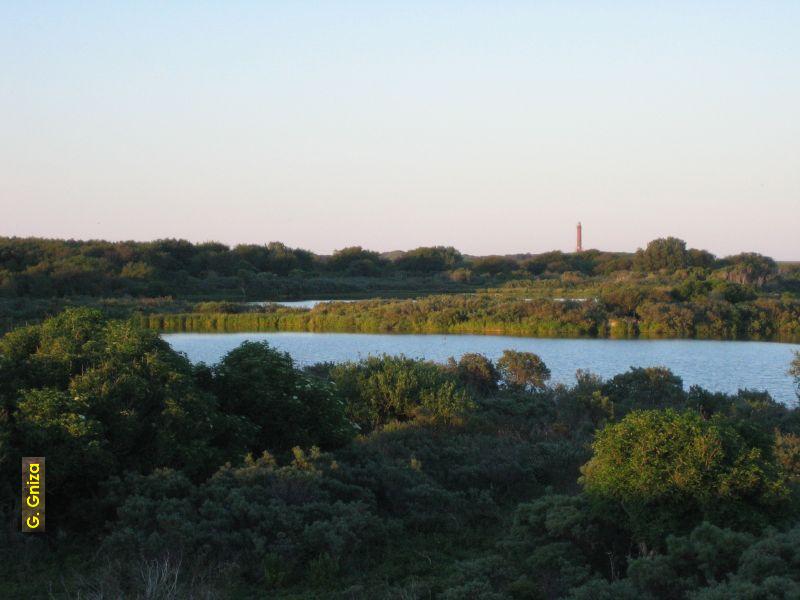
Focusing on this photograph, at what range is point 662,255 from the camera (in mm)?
84000

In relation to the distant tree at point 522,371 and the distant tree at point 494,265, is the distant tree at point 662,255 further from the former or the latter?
the distant tree at point 522,371

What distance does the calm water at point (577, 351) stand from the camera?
963 inches

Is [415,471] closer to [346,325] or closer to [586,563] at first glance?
[586,563]

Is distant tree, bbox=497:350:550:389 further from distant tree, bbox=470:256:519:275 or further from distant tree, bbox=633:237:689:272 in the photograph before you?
distant tree, bbox=470:256:519:275

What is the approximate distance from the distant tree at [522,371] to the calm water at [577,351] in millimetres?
3381

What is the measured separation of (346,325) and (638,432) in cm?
3398

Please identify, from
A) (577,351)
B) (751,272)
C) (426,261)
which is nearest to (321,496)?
(577,351)

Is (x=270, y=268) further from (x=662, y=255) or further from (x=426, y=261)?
(x=662, y=255)

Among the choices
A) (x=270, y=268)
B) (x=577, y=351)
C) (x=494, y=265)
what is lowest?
(x=577, y=351)

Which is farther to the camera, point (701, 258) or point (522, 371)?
point (701, 258)

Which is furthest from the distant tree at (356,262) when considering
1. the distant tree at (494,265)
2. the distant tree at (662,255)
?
the distant tree at (662,255)

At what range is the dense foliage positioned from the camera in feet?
22.8

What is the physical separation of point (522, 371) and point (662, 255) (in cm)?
7022

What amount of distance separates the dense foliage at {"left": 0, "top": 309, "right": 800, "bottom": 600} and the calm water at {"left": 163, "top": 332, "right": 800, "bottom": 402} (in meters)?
12.0
